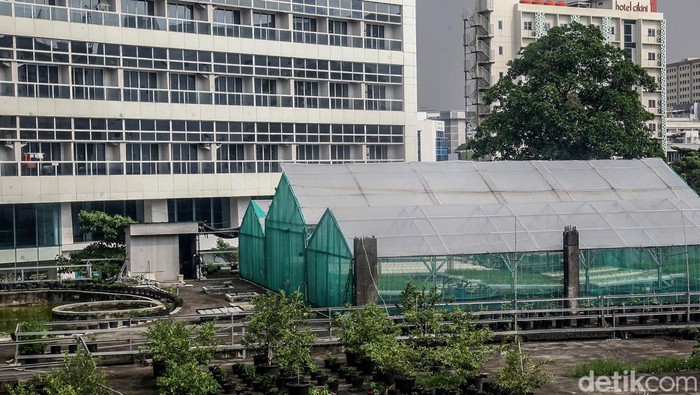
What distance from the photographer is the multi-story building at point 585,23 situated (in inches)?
4574

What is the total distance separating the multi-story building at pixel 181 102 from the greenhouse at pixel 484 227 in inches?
657

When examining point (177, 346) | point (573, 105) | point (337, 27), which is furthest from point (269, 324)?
Result: point (337, 27)

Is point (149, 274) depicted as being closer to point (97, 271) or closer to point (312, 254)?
point (97, 271)

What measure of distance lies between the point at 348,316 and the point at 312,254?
955 centimetres

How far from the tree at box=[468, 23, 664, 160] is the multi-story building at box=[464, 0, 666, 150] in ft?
150

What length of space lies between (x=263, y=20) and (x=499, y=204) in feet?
98.1

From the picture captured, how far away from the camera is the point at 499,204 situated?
39250 mm

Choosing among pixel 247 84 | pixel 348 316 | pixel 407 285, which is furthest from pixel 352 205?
pixel 247 84

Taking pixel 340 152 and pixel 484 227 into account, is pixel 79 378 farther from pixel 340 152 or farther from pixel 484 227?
pixel 340 152

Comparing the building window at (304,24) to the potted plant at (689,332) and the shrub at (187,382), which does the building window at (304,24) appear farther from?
the shrub at (187,382)

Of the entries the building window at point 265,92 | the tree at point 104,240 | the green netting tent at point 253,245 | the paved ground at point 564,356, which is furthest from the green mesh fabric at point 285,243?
the building window at point 265,92

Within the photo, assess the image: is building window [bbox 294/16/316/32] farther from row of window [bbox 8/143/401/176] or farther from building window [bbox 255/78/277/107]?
row of window [bbox 8/143/401/176]

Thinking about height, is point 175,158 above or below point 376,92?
below

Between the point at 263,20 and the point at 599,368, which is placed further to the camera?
the point at 263,20
